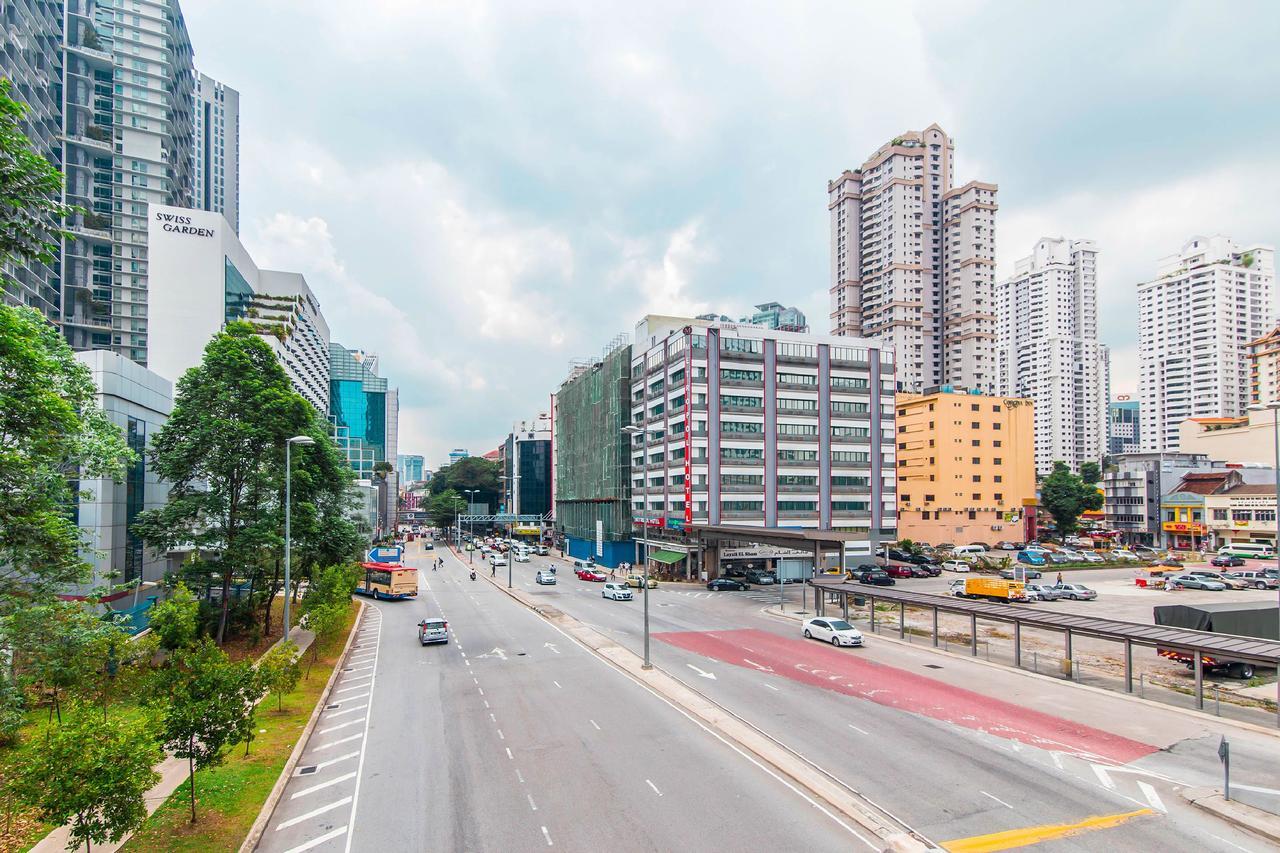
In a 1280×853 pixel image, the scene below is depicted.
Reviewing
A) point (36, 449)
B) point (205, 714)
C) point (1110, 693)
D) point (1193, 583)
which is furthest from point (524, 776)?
point (1193, 583)

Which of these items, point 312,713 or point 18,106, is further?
point 312,713

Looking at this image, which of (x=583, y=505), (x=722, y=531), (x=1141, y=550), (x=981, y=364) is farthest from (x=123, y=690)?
(x=981, y=364)

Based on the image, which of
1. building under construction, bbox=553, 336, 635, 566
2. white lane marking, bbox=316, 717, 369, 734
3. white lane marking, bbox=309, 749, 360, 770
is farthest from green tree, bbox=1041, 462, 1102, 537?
white lane marking, bbox=309, 749, 360, 770

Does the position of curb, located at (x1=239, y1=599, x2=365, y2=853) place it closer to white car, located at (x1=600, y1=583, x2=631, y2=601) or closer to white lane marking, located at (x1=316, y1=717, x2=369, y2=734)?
white lane marking, located at (x1=316, y1=717, x2=369, y2=734)

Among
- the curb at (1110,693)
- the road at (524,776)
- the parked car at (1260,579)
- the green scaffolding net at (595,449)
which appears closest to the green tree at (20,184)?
the road at (524,776)

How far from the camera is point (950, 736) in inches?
855

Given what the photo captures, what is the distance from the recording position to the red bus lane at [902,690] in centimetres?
2136

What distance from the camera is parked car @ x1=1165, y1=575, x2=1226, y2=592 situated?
6462 cm

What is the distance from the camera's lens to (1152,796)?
56.2 ft

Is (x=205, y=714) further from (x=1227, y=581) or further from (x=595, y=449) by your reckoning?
(x=595, y=449)

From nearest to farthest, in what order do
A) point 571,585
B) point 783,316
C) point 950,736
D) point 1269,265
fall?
point 950,736, point 571,585, point 783,316, point 1269,265

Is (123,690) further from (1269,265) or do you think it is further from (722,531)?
(1269,265)

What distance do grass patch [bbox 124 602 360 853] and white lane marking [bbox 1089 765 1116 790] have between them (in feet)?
69.6

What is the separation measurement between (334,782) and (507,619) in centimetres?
3058
